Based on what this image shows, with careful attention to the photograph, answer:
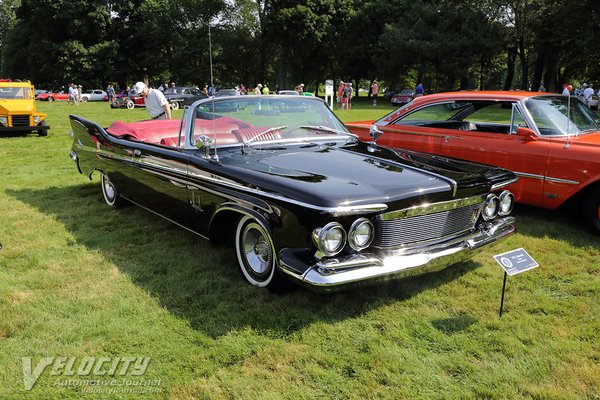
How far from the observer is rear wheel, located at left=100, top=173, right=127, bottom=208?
5.94 metres

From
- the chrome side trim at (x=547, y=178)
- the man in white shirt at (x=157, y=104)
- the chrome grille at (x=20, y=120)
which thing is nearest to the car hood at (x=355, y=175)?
the chrome side trim at (x=547, y=178)

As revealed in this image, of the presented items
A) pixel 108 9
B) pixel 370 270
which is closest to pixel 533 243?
pixel 370 270

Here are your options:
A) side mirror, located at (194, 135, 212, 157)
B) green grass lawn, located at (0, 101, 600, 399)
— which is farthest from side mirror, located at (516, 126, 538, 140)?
side mirror, located at (194, 135, 212, 157)

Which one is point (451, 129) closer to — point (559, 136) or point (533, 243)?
point (559, 136)

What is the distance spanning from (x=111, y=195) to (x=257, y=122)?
2.84 m

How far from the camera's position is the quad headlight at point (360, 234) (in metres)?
2.99

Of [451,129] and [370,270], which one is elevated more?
[451,129]

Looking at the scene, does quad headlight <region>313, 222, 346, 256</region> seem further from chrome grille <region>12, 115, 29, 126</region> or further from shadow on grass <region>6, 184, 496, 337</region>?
chrome grille <region>12, 115, 29, 126</region>

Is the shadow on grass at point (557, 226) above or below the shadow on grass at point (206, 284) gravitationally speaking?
above

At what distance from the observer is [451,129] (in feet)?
20.3

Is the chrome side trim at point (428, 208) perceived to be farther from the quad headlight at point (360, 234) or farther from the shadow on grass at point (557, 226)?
the shadow on grass at point (557, 226)

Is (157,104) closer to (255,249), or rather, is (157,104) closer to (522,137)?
(255,249)

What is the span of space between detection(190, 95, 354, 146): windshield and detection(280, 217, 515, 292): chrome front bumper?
1.62 metres

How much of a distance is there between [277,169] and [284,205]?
0.54 meters
